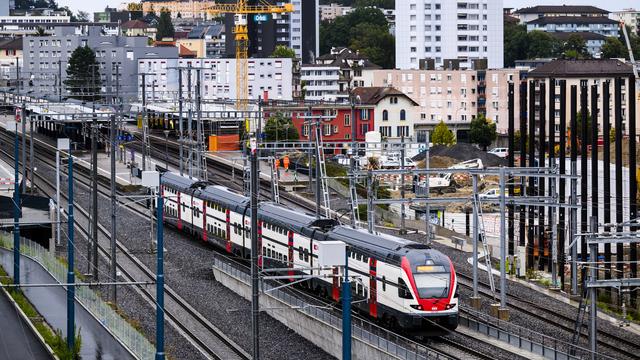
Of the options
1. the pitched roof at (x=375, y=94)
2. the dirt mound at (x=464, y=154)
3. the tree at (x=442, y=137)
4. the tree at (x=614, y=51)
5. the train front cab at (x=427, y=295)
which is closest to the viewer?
the train front cab at (x=427, y=295)

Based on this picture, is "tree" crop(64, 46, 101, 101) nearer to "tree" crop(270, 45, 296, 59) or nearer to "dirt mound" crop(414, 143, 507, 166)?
"tree" crop(270, 45, 296, 59)

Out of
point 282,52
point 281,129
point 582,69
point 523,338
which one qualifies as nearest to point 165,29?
point 282,52

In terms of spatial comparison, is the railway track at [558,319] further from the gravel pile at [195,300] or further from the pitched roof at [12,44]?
the pitched roof at [12,44]

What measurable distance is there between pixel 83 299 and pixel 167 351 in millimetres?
5194

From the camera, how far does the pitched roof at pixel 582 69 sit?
9256 centimetres

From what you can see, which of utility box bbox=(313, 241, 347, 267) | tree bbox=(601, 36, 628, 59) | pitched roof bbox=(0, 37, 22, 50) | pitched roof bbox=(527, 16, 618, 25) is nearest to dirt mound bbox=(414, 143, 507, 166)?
utility box bbox=(313, 241, 347, 267)

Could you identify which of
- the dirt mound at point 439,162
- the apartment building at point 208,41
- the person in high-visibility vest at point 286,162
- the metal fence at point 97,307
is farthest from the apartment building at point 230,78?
the metal fence at point 97,307

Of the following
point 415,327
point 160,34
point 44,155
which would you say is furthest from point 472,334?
point 160,34

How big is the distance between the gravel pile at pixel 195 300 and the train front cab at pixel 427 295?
2.12 m

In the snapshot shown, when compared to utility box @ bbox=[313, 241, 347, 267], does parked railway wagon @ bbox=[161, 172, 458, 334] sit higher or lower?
lower

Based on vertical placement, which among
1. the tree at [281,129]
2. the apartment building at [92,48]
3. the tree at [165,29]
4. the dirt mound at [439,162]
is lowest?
the dirt mound at [439,162]

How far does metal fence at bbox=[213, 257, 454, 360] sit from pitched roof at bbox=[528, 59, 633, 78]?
62357 millimetres

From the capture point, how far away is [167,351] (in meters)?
28.6

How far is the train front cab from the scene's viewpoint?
28641mm
